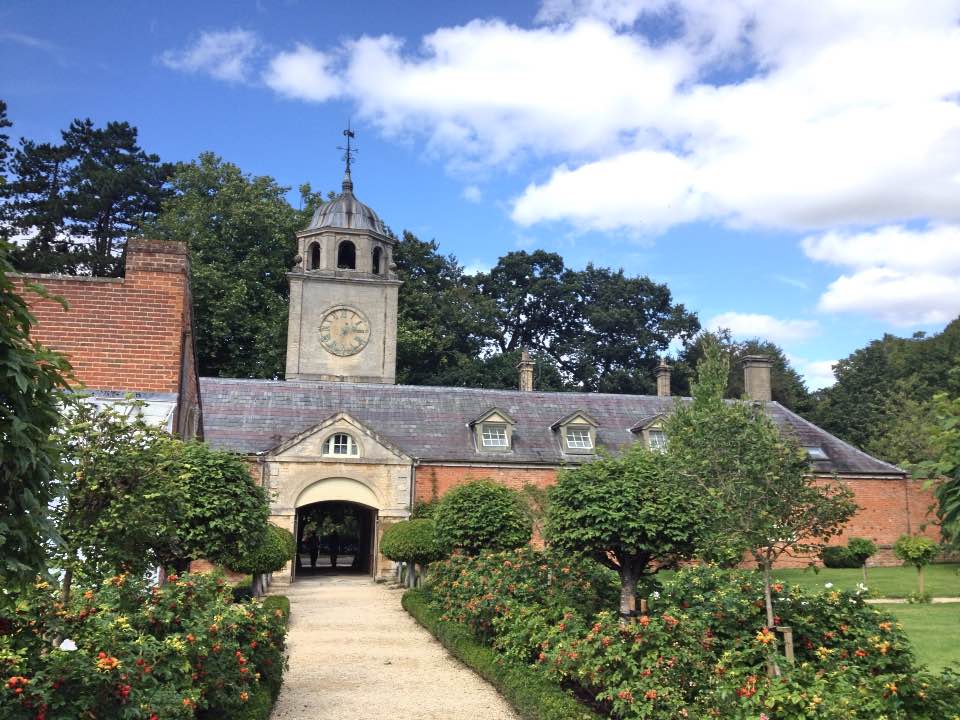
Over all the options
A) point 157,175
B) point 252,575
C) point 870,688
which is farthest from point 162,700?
point 157,175

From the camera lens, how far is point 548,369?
5103cm

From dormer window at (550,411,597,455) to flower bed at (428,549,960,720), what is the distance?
18.4 m

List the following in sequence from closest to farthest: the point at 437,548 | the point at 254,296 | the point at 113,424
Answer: the point at 113,424 → the point at 437,548 → the point at 254,296

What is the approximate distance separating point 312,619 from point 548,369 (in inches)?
1360

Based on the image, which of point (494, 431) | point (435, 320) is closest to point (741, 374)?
point (435, 320)

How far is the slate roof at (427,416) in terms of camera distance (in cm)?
2875

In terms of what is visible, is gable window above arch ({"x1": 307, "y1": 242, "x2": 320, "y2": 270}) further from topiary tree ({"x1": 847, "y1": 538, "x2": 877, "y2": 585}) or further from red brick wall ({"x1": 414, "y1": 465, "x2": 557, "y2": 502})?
topiary tree ({"x1": 847, "y1": 538, "x2": 877, "y2": 585})

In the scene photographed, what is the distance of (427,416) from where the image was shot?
30797 millimetres

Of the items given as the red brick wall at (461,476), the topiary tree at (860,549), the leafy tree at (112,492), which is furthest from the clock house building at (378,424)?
the leafy tree at (112,492)

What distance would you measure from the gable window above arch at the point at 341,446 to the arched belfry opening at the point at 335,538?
1538mm

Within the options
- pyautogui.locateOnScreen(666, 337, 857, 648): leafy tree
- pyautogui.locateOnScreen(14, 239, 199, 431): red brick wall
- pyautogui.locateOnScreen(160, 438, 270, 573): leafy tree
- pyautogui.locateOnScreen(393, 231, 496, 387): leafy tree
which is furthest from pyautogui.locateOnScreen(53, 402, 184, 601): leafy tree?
A: pyautogui.locateOnScreen(393, 231, 496, 387): leafy tree

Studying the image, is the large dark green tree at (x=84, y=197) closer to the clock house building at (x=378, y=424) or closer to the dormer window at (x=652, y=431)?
the clock house building at (x=378, y=424)

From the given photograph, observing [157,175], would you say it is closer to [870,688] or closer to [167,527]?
[167,527]

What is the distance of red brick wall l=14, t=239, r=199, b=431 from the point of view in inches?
457
